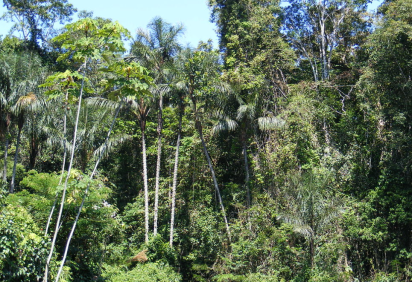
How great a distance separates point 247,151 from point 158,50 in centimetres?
630

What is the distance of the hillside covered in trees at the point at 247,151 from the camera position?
1325cm

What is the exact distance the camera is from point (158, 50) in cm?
1767

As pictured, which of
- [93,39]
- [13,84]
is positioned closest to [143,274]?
[93,39]

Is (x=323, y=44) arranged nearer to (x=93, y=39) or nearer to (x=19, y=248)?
(x=93, y=39)

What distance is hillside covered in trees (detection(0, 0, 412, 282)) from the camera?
1325 centimetres

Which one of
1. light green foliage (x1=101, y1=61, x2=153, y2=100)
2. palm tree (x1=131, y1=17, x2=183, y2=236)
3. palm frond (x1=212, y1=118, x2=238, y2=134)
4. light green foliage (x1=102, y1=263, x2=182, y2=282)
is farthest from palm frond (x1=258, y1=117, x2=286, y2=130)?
light green foliage (x1=101, y1=61, x2=153, y2=100)

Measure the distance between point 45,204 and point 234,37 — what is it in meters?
13.2

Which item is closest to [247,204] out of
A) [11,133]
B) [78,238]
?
[78,238]

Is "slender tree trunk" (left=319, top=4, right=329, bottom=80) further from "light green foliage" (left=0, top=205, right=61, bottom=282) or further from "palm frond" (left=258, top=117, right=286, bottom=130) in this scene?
"light green foliage" (left=0, top=205, right=61, bottom=282)

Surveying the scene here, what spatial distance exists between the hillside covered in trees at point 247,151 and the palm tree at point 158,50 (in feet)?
0.21

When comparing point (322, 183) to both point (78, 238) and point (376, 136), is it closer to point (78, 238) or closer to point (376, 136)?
point (376, 136)

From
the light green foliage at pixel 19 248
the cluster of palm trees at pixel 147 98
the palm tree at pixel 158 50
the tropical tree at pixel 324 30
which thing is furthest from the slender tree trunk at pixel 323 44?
the light green foliage at pixel 19 248

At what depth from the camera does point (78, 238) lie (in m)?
11.3

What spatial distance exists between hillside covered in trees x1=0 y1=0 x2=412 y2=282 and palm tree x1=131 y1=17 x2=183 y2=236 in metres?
0.06
